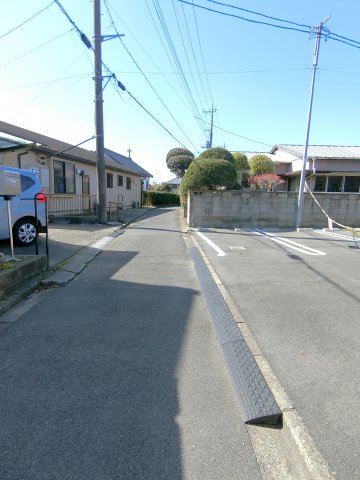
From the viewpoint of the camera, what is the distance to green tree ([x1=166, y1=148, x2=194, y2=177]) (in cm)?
5013

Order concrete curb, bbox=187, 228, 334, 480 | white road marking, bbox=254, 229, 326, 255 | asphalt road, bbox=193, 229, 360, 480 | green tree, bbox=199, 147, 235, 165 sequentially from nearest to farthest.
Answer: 1. concrete curb, bbox=187, 228, 334, 480
2. asphalt road, bbox=193, 229, 360, 480
3. white road marking, bbox=254, 229, 326, 255
4. green tree, bbox=199, 147, 235, 165

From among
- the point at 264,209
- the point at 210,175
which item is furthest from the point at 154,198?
the point at 264,209

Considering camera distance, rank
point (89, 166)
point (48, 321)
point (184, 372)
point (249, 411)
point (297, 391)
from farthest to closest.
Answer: point (89, 166)
point (48, 321)
point (184, 372)
point (297, 391)
point (249, 411)

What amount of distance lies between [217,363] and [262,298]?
214cm

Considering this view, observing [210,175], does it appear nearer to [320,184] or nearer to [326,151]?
[320,184]

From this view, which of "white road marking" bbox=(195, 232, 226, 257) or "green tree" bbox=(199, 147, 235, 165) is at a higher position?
"green tree" bbox=(199, 147, 235, 165)

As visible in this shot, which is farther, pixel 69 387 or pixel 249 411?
Result: pixel 69 387

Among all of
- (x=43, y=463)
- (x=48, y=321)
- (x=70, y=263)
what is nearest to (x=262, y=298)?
(x=48, y=321)

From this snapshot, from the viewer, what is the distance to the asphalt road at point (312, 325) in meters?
2.31

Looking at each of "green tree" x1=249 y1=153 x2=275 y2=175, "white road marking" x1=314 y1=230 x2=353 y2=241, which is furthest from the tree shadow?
"green tree" x1=249 y1=153 x2=275 y2=175

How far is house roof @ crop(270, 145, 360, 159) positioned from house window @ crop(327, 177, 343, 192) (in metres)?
1.43

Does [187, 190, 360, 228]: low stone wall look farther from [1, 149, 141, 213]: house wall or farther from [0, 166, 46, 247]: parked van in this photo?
[0, 166, 46, 247]: parked van

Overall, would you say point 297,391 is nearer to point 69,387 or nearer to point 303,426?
point 303,426

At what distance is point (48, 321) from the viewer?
4117 mm
